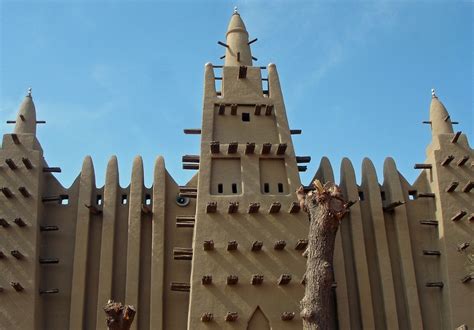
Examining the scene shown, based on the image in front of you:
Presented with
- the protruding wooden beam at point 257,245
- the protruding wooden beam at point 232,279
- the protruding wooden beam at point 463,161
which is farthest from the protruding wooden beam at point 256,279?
the protruding wooden beam at point 463,161

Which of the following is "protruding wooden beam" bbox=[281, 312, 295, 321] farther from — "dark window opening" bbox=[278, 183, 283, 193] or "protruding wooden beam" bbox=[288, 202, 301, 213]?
"dark window opening" bbox=[278, 183, 283, 193]

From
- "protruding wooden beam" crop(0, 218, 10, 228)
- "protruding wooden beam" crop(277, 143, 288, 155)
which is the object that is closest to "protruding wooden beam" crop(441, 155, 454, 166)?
"protruding wooden beam" crop(277, 143, 288, 155)

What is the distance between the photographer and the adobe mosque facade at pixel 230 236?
21.3 metres

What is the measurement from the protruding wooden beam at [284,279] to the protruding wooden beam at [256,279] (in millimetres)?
563

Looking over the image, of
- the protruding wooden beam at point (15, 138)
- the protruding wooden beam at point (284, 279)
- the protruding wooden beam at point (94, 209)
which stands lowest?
the protruding wooden beam at point (284, 279)

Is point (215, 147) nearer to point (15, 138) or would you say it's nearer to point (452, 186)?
point (15, 138)

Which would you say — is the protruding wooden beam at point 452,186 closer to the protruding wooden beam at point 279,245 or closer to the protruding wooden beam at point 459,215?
the protruding wooden beam at point 459,215

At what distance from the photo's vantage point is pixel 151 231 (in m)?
23.0

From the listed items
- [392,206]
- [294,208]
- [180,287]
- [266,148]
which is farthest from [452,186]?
[180,287]

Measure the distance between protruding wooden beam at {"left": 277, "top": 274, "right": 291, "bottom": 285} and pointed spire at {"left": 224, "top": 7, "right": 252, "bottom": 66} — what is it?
8395 mm

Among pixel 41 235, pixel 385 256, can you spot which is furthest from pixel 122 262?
Answer: pixel 385 256

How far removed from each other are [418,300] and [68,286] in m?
11.2

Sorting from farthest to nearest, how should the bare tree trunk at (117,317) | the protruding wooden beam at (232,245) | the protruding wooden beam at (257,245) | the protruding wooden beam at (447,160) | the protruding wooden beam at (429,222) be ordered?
the protruding wooden beam at (447,160), the protruding wooden beam at (429,222), the protruding wooden beam at (257,245), the protruding wooden beam at (232,245), the bare tree trunk at (117,317)

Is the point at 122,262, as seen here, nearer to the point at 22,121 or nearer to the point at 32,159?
the point at 32,159
